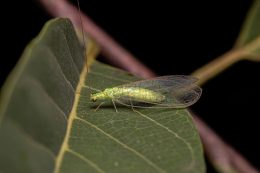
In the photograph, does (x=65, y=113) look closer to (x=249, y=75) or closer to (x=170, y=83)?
(x=170, y=83)

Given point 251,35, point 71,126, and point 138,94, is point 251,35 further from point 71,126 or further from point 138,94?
point 71,126

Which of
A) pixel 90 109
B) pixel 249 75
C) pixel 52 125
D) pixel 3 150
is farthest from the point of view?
pixel 249 75

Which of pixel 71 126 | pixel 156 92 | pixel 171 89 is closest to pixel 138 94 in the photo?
pixel 156 92

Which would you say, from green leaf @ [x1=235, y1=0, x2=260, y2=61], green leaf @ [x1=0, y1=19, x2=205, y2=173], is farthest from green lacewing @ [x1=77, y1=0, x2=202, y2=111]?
green leaf @ [x1=235, y1=0, x2=260, y2=61]

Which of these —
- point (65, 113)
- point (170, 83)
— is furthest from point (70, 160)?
point (170, 83)

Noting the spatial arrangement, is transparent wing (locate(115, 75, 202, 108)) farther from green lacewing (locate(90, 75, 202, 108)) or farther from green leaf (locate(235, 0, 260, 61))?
green leaf (locate(235, 0, 260, 61))

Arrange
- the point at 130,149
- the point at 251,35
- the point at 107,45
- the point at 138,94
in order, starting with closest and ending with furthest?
the point at 130,149 < the point at 107,45 < the point at 138,94 < the point at 251,35

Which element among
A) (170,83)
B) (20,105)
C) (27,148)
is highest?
(20,105)
